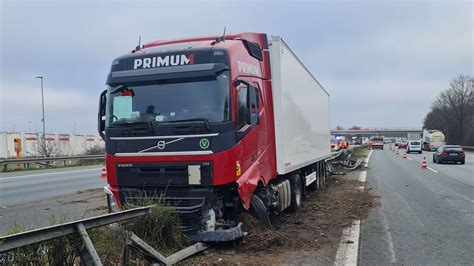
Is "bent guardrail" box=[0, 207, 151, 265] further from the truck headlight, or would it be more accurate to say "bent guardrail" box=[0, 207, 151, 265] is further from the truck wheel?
the truck wheel

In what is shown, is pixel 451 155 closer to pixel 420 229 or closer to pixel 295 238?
pixel 420 229

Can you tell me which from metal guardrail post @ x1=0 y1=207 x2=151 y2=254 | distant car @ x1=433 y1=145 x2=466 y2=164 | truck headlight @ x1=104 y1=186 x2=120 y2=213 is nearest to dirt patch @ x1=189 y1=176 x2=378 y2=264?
metal guardrail post @ x1=0 y1=207 x2=151 y2=254

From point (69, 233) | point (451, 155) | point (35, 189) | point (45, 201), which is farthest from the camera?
point (451, 155)

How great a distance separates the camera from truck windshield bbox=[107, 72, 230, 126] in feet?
21.5

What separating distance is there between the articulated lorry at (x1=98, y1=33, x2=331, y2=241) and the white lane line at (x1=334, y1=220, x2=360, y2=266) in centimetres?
138

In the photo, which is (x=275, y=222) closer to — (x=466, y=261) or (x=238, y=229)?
(x=238, y=229)

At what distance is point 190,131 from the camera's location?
21.3 ft

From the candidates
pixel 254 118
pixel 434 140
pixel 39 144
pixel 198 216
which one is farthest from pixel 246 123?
pixel 434 140

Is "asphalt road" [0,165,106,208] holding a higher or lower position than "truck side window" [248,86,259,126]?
lower

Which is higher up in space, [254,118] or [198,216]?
[254,118]

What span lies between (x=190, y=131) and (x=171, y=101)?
1.94 feet

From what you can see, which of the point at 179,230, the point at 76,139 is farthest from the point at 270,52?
the point at 76,139

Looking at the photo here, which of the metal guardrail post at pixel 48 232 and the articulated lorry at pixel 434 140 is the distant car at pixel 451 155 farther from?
the articulated lorry at pixel 434 140

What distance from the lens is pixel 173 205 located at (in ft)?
21.8
